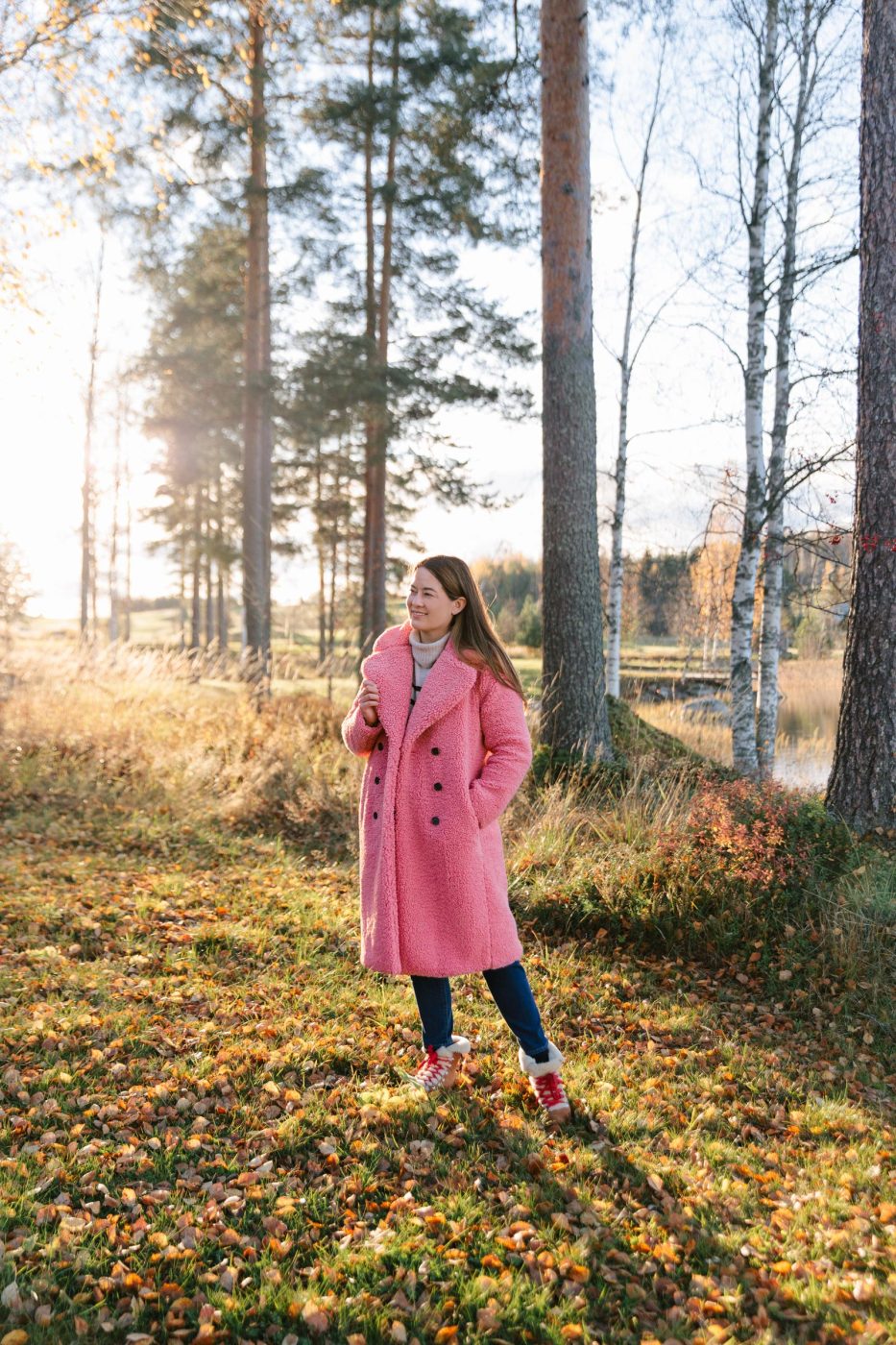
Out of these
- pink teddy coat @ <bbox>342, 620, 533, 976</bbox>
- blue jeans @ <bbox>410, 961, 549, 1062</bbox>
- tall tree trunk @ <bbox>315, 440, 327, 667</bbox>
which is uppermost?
tall tree trunk @ <bbox>315, 440, 327, 667</bbox>

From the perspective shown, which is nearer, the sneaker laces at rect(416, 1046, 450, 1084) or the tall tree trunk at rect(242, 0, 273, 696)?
the sneaker laces at rect(416, 1046, 450, 1084)

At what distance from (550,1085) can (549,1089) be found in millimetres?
17

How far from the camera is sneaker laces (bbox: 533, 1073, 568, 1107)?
3.27m

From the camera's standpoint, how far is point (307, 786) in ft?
24.8

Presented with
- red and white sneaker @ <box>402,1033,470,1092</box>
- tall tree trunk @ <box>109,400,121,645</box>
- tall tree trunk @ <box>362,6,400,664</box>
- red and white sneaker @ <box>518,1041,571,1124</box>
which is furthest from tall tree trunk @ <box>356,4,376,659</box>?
tall tree trunk @ <box>109,400,121,645</box>

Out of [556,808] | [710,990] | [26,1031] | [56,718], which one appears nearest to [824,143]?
[556,808]

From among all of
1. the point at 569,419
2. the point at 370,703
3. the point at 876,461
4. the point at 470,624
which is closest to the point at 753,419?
the point at 569,419

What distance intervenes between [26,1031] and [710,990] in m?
3.18

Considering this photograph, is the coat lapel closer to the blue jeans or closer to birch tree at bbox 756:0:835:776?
the blue jeans

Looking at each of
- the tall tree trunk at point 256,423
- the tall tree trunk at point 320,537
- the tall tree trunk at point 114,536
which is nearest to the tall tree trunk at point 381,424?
the tall tree trunk at point 256,423

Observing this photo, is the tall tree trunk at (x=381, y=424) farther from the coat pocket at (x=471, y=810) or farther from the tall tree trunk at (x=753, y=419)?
the coat pocket at (x=471, y=810)

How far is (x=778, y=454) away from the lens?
10336 mm

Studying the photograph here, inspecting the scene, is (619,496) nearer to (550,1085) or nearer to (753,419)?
(753,419)

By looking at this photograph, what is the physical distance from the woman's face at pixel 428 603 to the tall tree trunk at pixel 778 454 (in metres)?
7.14
